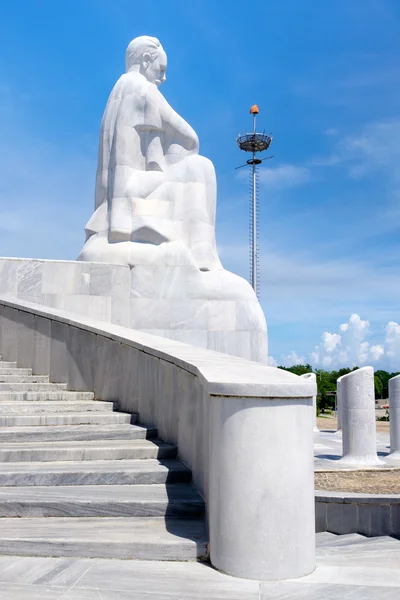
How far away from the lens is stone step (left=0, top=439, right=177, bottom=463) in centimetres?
452

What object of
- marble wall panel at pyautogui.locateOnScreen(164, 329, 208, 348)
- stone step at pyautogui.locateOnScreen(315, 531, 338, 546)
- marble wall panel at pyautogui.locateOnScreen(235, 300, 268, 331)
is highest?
marble wall panel at pyautogui.locateOnScreen(235, 300, 268, 331)

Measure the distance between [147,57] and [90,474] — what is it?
1186 centimetres

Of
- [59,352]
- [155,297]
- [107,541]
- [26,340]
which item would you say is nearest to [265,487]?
[107,541]

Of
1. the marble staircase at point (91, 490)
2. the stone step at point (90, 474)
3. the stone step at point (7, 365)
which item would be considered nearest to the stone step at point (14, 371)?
the stone step at point (7, 365)

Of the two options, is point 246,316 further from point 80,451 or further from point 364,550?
point 364,550

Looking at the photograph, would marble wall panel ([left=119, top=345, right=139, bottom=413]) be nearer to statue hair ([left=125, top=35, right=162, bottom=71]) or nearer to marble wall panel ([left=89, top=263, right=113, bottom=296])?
marble wall panel ([left=89, top=263, right=113, bottom=296])

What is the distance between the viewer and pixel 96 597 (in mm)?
2795

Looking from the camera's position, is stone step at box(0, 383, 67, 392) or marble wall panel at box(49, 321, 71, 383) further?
marble wall panel at box(49, 321, 71, 383)

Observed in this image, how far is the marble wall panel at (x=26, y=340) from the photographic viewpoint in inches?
291

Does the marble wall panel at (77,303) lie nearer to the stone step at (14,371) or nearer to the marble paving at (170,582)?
the stone step at (14,371)

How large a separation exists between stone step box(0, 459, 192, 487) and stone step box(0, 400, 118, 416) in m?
1.14

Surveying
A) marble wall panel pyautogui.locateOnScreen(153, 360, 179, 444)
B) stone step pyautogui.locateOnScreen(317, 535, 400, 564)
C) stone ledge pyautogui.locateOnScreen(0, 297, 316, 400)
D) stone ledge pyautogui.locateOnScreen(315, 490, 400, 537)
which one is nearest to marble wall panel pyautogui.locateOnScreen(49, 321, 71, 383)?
stone ledge pyautogui.locateOnScreen(0, 297, 316, 400)

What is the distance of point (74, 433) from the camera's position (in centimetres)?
491

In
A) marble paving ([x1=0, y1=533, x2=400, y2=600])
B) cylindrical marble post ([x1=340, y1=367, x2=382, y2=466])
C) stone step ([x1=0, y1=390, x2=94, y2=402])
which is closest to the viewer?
marble paving ([x1=0, y1=533, x2=400, y2=600])
